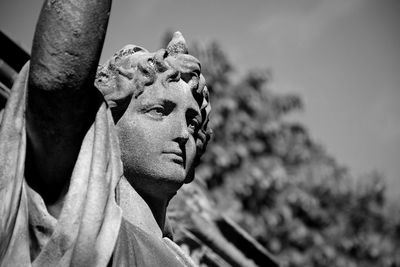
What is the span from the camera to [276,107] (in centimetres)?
2444

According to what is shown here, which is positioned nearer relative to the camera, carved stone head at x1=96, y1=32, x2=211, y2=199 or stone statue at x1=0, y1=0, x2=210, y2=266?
stone statue at x1=0, y1=0, x2=210, y2=266

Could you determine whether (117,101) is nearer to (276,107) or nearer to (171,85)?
(171,85)

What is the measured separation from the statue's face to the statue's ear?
0.32 metres

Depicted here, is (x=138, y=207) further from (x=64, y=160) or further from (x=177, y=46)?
(x=177, y=46)

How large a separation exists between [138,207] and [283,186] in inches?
728

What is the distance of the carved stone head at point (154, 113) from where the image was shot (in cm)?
324

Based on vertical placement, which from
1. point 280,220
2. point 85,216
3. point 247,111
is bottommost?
point 280,220

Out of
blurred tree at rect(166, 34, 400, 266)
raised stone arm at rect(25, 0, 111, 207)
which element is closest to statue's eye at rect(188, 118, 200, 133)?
raised stone arm at rect(25, 0, 111, 207)

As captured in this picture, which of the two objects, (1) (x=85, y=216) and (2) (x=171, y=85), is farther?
(2) (x=171, y=85)

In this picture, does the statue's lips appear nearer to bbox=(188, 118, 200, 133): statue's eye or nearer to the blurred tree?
bbox=(188, 118, 200, 133): statue's eye

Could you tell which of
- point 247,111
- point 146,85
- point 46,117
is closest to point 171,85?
point 146,85

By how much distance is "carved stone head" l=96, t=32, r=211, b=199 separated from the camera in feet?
Result: 10.6

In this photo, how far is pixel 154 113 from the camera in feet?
10.8

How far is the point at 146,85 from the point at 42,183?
0.87 meters
